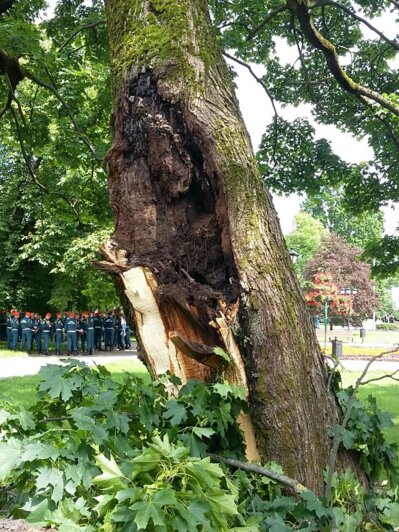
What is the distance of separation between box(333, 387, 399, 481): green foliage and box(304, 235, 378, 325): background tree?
1816 inches

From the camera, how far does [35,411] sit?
9.66ft

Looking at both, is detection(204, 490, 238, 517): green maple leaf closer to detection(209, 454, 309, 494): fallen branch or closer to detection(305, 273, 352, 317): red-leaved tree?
detection(209, 454, 309, 494): fallen branch

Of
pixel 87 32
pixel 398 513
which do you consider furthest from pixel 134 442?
pixel 87 32

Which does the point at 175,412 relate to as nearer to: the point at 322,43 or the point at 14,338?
the point at 322,43

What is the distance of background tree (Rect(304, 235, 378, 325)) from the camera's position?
163 feet

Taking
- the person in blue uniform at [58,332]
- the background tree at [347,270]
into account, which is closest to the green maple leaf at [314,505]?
the person in blue uniform at [58,332]

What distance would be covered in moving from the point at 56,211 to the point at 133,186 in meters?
9.17

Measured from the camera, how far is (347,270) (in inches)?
1997

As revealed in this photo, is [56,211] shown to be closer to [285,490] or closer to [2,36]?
[2,36]

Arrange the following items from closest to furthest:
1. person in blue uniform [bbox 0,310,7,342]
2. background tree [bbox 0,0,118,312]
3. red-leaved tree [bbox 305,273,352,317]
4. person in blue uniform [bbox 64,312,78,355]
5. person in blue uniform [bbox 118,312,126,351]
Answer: background tree [bbox 0,0,118,312], person in blue uniform [bbox 64,312,78,355], person in blue uniform [bbox 118,312,126,351], person in blue uniform [bbox 0,310,7,342], red-leaved tree [bbox 305,273,352,317]

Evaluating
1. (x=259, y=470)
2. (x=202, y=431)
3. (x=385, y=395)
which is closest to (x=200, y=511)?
(x=202, y=431)

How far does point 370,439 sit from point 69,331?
63.2 feet

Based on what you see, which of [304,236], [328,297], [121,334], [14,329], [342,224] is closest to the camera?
[14,329]

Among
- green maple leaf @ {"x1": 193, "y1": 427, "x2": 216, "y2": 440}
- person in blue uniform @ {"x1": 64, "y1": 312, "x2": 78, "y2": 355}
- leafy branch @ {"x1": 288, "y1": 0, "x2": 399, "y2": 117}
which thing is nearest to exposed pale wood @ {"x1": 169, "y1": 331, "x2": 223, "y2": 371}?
green maple leaf @ {"x1": 193, "y1": 427, "x2": 216, "y2": 440}
